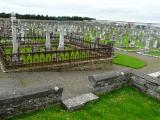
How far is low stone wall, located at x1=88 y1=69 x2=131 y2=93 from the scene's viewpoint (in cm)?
936

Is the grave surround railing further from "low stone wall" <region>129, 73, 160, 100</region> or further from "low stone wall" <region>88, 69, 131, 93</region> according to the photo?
"low stone wall" <region>129, 73, 160, 100</region>

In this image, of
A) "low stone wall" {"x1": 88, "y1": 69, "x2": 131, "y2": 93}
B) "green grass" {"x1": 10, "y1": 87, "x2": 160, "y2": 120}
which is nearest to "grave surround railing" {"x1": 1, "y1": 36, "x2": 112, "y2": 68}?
"low stone wall" {"x1": 88, "y1": 69, "x2": 131, "y2": 93}

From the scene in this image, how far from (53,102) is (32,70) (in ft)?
14.6

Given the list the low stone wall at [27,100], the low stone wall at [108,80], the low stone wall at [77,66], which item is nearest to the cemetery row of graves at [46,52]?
the low stone wall at [77,66]

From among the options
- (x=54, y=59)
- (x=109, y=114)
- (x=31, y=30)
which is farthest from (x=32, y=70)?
(x=31, y=30)

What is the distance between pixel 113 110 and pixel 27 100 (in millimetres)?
3239

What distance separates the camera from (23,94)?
715 centimetres

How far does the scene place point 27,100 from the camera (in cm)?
727

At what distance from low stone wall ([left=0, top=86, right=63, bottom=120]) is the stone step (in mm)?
374

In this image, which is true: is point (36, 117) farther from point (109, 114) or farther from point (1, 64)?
point (1, 64)

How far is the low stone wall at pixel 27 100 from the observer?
6.84 m

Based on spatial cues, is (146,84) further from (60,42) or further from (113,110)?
(60,42)

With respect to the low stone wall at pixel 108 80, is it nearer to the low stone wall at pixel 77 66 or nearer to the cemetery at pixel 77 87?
the cemetery at pixel 77 87

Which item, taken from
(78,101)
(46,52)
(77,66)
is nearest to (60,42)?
(77,66)
